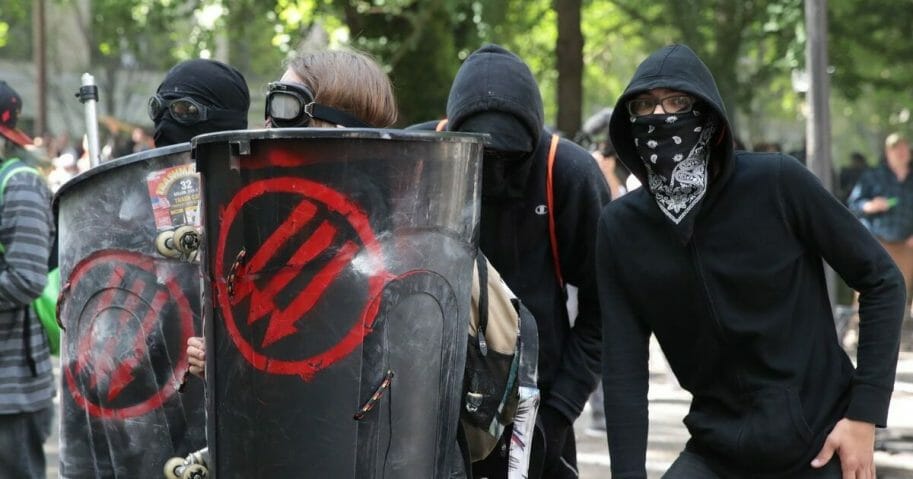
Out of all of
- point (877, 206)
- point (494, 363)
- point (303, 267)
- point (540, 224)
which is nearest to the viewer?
point (303, 267)

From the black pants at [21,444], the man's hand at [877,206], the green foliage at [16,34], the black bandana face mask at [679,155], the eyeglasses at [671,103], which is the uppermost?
the green foliage at [16,34]

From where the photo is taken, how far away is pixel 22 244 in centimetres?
536

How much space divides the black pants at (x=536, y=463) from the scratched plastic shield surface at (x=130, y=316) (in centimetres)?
76

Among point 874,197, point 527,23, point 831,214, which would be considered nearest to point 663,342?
point 831,214

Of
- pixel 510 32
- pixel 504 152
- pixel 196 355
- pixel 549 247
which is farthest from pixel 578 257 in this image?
pixel 510 32

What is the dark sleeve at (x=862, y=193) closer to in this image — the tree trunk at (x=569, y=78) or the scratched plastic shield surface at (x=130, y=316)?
the tree trunk at (x=569, y=78)

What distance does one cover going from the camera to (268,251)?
2924 mm

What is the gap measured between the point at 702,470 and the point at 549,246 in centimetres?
94

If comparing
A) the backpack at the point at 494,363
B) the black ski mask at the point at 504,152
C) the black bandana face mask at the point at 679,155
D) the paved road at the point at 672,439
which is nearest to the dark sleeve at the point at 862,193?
the paved road at the point at 672,439

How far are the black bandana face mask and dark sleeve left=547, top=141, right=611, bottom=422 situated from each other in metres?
0.71

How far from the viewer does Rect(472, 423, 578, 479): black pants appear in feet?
12.8

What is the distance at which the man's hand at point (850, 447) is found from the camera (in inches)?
138

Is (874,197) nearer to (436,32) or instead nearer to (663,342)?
(436,32)

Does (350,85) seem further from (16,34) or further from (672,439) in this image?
(16,34)
